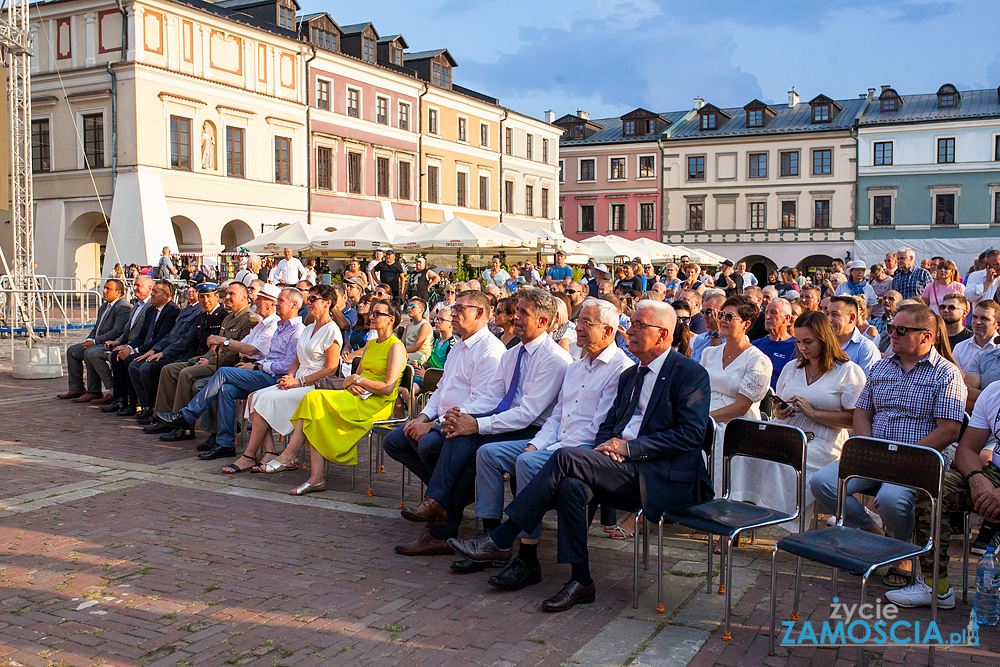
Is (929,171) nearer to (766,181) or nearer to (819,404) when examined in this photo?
(766,181)

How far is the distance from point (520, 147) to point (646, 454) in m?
46.1

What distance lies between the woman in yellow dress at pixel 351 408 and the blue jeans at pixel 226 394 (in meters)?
0.96

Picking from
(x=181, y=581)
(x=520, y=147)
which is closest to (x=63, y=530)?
(x=181, y=581)

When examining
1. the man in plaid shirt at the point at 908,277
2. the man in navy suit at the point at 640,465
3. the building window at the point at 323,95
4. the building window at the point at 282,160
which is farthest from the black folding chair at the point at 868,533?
the building window at the point at 323,95

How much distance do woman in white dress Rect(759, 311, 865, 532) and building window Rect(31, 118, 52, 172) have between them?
31.9 m

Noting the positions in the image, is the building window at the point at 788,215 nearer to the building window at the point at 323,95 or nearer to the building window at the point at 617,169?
the building window at the point at 617,169

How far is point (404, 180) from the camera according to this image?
41.7 m

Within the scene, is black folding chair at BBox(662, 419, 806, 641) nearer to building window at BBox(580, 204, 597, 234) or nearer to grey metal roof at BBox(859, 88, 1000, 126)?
grey metal roof at BBox(859, 88, 1000, 126)

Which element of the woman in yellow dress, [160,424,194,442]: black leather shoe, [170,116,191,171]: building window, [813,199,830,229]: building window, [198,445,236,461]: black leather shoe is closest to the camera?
the woman in yellow dress

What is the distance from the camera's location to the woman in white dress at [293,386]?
7.60 metres

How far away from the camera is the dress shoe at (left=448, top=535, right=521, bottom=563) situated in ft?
16.7

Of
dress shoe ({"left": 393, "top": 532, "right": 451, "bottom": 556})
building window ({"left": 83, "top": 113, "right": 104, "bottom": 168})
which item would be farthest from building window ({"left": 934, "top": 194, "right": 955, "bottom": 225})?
dress shoe ({"left": 393, "top": 532, "right": 451, "bottom": 556})

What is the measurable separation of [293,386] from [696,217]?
49530 millimetres

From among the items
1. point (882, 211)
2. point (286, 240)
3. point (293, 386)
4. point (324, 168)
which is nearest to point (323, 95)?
point (324, 168)
